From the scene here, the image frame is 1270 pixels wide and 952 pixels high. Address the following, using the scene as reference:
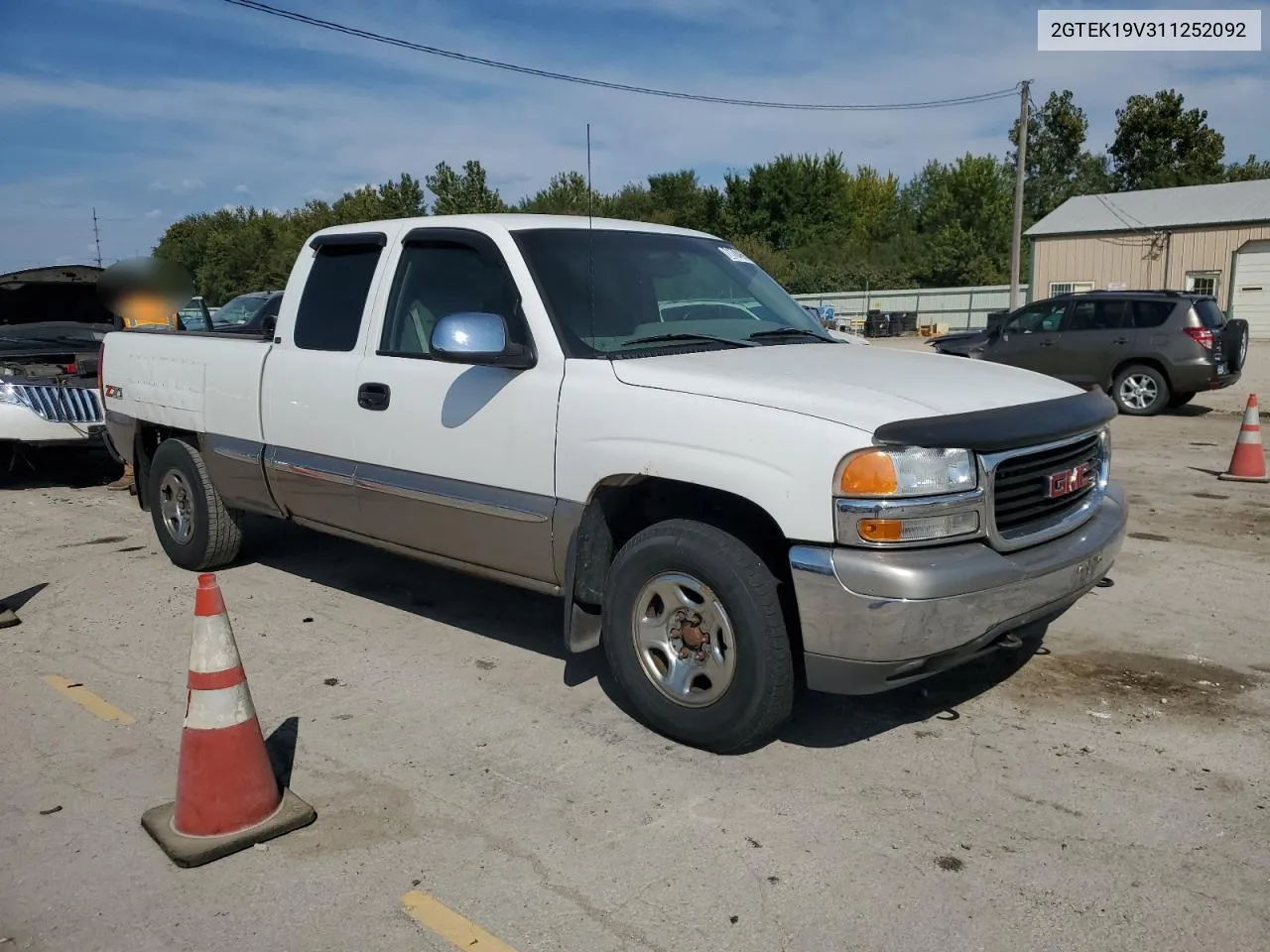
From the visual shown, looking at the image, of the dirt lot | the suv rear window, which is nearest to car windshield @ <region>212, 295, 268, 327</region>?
the dirt lot

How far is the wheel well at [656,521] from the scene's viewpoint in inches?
146

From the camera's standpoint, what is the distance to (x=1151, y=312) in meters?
14.4

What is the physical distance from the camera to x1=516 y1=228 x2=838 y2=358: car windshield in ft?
14.1

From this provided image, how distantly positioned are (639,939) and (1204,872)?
165 cm

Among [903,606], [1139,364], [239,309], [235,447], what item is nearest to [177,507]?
[235,447]

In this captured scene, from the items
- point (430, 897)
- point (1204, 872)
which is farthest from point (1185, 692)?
point (430, 897)

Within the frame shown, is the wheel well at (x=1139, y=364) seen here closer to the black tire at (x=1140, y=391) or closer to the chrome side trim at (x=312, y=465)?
the black tire at (x=1140, y=391)

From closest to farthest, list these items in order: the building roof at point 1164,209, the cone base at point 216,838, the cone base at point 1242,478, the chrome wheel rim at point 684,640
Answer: the cone base at point 216,838
the chrome wheel rim at point 684,640
the cone base at point 1242,478
the building roof at point 1164,209

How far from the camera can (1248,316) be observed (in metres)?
35.7

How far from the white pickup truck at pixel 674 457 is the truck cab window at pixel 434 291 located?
0.01 m

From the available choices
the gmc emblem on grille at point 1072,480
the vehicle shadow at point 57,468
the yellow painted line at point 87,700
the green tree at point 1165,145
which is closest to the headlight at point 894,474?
the gmc emblem on grille at point 1072,480

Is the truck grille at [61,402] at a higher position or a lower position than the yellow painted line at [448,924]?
higher

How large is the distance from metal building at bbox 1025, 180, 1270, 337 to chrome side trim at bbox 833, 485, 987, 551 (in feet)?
124

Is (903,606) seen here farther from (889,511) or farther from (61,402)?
(61,402)
